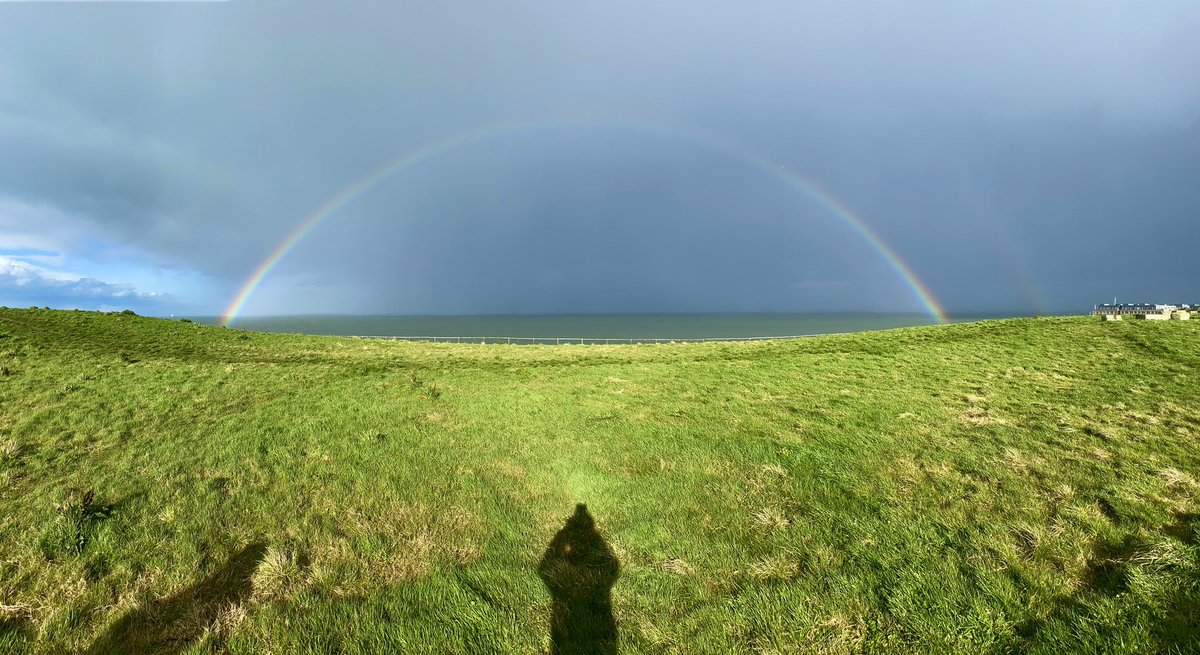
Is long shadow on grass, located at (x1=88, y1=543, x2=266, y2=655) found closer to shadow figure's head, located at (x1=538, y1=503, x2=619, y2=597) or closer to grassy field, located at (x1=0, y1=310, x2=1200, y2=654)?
grassy field, located at (x1=0, y1=310, x2=1200, y2=654)

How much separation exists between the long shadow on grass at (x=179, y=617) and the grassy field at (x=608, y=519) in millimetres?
31

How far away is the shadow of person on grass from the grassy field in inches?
1.5

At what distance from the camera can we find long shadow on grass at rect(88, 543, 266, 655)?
4480 mm

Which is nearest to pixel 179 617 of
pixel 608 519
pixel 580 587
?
pixel 580 587

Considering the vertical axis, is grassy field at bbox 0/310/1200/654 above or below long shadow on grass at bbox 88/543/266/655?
above

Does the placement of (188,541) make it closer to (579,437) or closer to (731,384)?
(579,437)

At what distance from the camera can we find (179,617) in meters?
4.88

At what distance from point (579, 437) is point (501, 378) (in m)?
9.02

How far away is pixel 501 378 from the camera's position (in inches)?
756

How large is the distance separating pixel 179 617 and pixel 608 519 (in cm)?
533

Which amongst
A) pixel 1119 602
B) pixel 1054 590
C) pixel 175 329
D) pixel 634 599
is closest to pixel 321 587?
pixel 634 599

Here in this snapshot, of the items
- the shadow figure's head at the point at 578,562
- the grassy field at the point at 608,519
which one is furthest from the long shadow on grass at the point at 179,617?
the shadow figure's head at the point at 578,562

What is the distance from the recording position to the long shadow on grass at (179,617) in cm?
448

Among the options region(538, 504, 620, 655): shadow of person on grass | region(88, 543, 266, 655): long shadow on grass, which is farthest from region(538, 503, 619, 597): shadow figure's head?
region(88, 543, 266, 655): long shadow on grass
